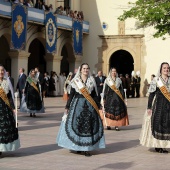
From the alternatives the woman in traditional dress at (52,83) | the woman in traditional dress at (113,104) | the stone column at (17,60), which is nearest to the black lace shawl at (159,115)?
the woman in traditional dress at (113,104)

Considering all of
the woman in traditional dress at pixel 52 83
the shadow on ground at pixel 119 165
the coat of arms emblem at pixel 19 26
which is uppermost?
the coat of arms emblem at pixel 19 26

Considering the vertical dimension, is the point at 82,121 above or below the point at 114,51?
below

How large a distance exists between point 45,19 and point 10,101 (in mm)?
19512

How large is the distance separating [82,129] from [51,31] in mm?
20132

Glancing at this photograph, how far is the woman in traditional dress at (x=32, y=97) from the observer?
17016 millimetres

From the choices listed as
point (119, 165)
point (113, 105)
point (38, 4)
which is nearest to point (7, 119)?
point (119, 165)

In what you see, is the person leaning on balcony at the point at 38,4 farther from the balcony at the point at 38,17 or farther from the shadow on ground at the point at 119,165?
the shadow on ground at the point at 119,165

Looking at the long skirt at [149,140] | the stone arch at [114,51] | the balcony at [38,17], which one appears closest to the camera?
the long skirt at [149,140]

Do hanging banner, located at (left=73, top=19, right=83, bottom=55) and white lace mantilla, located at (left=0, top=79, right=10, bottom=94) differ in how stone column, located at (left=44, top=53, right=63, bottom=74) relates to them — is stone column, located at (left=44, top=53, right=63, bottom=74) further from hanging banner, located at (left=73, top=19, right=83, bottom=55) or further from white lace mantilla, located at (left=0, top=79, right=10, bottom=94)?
white lace mantilla, located at (left=0, top=79, right=10, bottom=94)

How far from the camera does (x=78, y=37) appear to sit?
31844mm

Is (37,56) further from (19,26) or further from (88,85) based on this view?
(88,85)

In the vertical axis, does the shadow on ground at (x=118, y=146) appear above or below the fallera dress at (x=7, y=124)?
below

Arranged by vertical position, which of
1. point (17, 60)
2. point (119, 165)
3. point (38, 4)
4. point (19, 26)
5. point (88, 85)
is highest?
point (38, 4)

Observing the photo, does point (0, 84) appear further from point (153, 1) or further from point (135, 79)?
point (135, 79)
